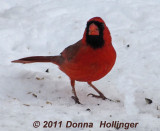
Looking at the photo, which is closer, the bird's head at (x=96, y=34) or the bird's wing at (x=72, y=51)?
the bird's head at (x=96, y=34)

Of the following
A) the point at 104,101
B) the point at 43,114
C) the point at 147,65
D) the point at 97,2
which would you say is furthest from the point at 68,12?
the point at 43,114

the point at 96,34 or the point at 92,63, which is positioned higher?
the point at 96,34

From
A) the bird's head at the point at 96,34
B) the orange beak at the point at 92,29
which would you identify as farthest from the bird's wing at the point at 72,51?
the orange beak at the point at 92,29

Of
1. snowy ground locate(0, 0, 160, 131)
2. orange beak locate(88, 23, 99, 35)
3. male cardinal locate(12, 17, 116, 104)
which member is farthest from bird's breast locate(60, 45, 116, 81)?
snowy ground locate(0, 0, 160, 131)

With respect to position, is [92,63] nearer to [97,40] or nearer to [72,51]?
[97,40]

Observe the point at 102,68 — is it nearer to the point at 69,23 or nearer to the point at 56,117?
the point at 56,117

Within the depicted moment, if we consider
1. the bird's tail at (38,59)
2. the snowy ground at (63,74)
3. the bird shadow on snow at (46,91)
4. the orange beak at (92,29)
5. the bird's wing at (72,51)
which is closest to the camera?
the snowy ground at (63,74)

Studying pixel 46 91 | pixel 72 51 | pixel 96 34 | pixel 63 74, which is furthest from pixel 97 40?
pixel 63 74

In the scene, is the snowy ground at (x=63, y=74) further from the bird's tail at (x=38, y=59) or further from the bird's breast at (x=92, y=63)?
the bird's breast at (x=92, y=63)

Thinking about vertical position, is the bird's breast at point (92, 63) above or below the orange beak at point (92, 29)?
below
